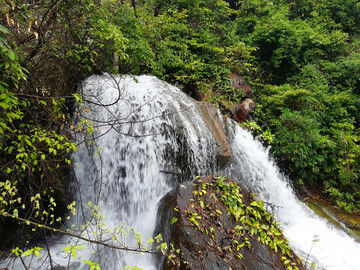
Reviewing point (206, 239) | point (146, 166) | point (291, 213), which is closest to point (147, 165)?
point (146, 166)

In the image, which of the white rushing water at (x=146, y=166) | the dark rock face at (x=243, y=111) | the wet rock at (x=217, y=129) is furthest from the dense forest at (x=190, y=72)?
the wet rock at (x=217, y=129)

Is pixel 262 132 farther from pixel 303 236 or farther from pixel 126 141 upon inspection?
pixel 126 141

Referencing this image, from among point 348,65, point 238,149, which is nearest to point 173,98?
point 238,149

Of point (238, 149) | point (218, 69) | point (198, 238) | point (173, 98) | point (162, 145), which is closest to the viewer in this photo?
point (198, 238)

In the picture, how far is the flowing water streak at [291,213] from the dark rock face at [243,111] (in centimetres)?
94

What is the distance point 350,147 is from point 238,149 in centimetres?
396

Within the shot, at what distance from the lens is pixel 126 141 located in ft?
15.9

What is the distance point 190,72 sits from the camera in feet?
26.9

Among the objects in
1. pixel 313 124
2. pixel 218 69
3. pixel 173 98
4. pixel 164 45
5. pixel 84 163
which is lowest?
pixel 84 163

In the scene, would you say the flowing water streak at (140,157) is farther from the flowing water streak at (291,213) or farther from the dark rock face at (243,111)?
the dark rock face at (243,111)

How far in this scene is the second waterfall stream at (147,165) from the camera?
14.6ft

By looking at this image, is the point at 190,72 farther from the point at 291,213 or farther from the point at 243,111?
the point at 291,213

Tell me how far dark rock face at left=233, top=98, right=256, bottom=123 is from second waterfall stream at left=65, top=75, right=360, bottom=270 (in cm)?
262

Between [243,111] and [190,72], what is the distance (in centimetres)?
251
